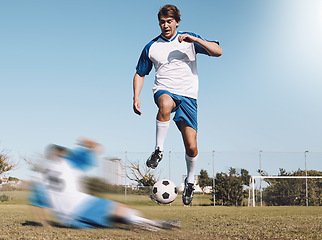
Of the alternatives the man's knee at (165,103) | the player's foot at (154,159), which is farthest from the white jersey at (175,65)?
the player's foot at (154,159)

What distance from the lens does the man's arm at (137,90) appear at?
4.84 m

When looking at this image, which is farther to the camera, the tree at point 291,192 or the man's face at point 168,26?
the tree at point 291,192

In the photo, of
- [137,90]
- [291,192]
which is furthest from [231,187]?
[137,90]

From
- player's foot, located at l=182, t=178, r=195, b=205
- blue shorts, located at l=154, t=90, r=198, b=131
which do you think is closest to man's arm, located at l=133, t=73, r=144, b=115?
blue shorts, located at l=154, t=90, r=198, b=131

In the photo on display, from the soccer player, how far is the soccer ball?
98cm

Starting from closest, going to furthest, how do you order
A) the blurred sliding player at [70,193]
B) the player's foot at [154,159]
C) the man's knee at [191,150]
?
the blurred sliding player at [70,193] → the player's foot at [154,159] → the man's knee at [191,150]

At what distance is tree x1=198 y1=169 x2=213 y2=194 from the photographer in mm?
18453

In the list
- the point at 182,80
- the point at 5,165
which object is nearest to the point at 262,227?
the point at 182,80

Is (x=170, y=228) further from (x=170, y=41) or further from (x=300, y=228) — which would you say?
(x=170, y=41)

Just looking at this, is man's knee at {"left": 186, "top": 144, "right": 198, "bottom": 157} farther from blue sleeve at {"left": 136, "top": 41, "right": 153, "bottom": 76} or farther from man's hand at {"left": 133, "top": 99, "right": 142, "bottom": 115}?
blue sleeve at {"left": 136, "top": 41, "right": 153, "bottom": 76}

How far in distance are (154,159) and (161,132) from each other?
383 mm

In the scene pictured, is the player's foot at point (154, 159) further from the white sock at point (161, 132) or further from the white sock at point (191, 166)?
the white sock at point (191, 166)

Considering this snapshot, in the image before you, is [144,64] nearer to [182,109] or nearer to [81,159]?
[182,109]

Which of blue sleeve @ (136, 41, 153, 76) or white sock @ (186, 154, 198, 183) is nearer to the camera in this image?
blue sleeve @ (136, 41, 153, 76)
